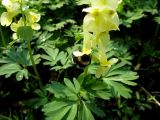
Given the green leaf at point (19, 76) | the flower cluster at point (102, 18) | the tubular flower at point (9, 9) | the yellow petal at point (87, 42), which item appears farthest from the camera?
the green leaf at point (19, 76)

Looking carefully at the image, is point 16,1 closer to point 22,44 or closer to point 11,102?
point 22,44

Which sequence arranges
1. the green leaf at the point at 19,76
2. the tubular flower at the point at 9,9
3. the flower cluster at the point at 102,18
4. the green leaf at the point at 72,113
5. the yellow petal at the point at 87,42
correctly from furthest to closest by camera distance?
the green leaf at the point at 19,76, the tubular flower at the point at 9,9, the green leaf at the point at 72,113, the yellow petal at the point at 87,42, the flower cluster at the point at 102,18

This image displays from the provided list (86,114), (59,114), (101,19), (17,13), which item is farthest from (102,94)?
(17,13)

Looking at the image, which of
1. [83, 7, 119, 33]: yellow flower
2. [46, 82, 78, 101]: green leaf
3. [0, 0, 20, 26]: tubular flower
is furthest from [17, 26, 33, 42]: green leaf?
[83, 7, 119, 33]: yellow flower

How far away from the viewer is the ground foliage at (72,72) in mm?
2105

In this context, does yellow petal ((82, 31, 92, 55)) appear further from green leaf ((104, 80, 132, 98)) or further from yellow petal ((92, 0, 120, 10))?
green leaf ((104, 80, 132, 98))

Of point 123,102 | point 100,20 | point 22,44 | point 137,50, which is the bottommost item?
point 123,102

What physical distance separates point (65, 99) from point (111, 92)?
33 cm

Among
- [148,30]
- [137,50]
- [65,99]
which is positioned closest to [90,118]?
[65,99]

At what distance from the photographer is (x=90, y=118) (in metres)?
2.04

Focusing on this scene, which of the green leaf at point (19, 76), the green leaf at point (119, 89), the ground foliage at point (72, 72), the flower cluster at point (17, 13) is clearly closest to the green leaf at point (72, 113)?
the ground foliage at point (72, 72)

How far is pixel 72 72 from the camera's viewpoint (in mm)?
2938

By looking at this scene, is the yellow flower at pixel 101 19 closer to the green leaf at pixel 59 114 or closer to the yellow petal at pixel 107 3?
the yellow petal at pixel 107 3

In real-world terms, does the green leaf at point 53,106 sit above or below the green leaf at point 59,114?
above
